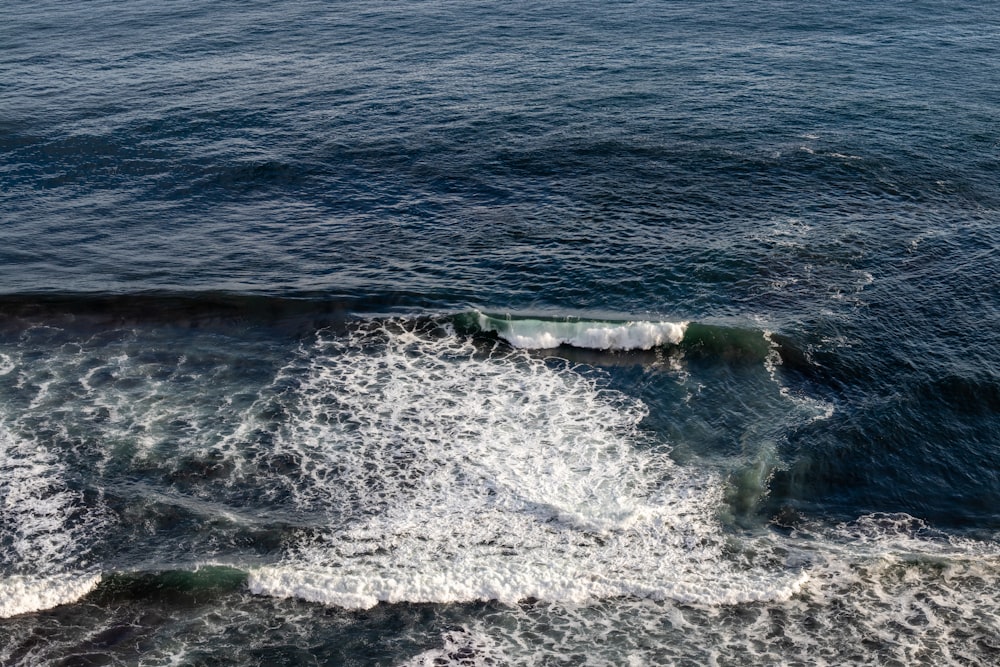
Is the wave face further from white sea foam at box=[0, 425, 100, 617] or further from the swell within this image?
the swell

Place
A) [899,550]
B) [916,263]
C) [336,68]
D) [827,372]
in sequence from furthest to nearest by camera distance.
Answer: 1. [336,68]
2. [916,263]
3. [827,372]
4. [899,550]

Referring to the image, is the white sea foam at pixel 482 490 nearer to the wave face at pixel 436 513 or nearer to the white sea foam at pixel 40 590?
the wave face at pixel 436 513

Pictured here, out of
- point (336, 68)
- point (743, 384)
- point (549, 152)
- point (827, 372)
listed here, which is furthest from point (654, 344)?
point (336, 68)

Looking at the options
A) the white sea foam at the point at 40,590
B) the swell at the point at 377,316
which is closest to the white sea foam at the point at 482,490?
the swell at the point at 377,316

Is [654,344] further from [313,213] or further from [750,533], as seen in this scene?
[313,213]

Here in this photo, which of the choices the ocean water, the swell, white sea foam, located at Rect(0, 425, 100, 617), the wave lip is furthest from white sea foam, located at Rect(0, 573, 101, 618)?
the wave lip

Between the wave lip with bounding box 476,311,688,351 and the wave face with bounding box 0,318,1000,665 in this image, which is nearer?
the wave face with bounding box 0,318,1000,665
